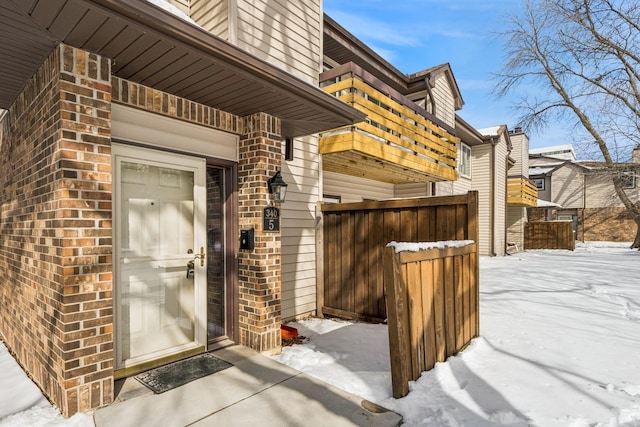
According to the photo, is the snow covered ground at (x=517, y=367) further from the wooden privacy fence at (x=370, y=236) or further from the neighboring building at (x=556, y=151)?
the neighboring building at (x=556, y=151)

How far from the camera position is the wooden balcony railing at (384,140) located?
5.69m

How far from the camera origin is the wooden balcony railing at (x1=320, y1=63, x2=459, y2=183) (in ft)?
18.7

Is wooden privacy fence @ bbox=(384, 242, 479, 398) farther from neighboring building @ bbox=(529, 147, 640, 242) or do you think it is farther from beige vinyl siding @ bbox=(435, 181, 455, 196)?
neighboring building @ bbox=(529, 147, 640, 242)

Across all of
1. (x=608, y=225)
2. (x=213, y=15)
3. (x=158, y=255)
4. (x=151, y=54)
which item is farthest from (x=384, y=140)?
(x=608, y=225)

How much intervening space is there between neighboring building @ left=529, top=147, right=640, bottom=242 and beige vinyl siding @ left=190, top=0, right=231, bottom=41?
24.1 meters

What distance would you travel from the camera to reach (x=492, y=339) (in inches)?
167

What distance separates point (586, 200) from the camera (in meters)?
25.9

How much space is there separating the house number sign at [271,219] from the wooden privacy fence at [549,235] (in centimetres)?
2041

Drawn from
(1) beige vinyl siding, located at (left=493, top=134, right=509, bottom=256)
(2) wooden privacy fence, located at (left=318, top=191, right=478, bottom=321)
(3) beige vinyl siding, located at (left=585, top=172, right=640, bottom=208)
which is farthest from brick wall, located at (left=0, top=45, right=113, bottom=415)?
(3) beige vinyl siding, located at (left=585, top=172, right=640, bottom=208)

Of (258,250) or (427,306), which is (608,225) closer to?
(427,306)

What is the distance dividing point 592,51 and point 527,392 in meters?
20.5

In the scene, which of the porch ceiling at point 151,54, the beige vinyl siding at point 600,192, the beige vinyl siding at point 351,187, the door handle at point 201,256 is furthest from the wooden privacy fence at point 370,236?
the beige vinyl siding at point 600,192

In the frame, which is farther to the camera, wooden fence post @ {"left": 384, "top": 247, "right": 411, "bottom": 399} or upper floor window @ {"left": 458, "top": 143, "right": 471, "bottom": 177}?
upper floor window @ {"left": 458, "top": 143, "right": 471, "bottom": 177}

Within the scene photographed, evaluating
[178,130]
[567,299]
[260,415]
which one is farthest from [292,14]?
[567,299]
